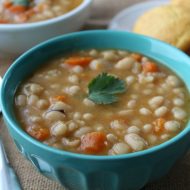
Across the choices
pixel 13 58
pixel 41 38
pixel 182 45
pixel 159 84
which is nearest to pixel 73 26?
pixel 41 38

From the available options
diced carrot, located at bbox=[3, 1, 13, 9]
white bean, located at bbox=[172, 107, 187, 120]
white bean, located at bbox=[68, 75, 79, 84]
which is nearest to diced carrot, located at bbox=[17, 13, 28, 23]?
diced carrot, located at bbox=[3, 1, 13, 9]

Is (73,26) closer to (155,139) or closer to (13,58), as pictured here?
(13,58)

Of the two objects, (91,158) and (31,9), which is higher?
(91,158)

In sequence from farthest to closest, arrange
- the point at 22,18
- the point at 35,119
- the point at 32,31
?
the point at 22,18
the point at 32,31
the point at 35,119

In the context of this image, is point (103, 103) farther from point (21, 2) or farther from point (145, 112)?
point (21, 2)

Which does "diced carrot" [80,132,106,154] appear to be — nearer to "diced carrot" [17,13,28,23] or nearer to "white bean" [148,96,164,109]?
"white bean" [148,96,164,109]

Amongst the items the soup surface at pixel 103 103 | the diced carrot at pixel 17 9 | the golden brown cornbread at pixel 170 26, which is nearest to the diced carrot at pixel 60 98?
the soup surface at pixel 103 103

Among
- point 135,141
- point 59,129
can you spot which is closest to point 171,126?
point 135,141
